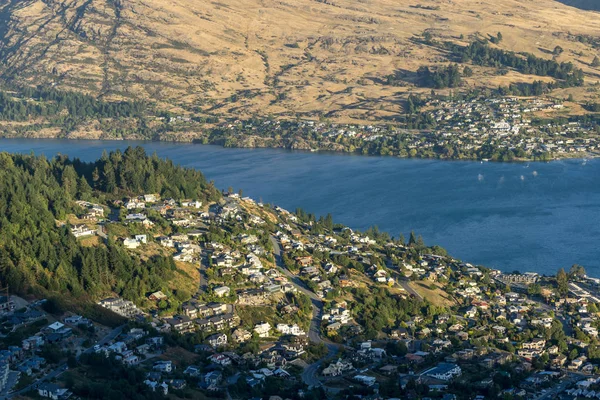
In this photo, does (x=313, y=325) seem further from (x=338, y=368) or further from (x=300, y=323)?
(x=338, y=368)

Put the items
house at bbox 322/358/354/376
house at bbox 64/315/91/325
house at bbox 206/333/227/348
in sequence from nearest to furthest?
house at bbox 64/315/91/325 < house at bbox 322/358/354/376 < house at bbox 206/333/227/348

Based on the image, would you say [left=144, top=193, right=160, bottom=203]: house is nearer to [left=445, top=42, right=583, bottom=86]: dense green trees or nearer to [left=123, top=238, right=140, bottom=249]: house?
[left=123, top=238, right=140, bottom=249]: house

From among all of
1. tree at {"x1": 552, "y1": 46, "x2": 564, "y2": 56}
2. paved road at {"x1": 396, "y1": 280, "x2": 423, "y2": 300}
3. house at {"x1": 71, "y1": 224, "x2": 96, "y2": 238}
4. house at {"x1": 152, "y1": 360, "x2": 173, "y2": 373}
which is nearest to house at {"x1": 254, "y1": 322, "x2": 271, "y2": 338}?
house at {"x1": 152, "y1": 360, "x2": 173, "y2": 373}

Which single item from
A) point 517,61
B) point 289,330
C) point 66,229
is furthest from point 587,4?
point 289,330

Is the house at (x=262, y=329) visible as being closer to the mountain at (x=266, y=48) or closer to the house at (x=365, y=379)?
the house at (x=365, y=379)

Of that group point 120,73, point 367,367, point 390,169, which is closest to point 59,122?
point 120,73
